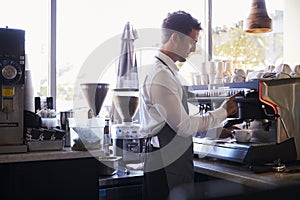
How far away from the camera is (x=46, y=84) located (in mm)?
3439

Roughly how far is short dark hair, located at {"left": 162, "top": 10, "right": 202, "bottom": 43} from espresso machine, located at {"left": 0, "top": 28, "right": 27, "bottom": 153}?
0.76 metres

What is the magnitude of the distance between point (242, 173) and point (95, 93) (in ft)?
3.66

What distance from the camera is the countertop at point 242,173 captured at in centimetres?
178

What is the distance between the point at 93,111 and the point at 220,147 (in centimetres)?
94

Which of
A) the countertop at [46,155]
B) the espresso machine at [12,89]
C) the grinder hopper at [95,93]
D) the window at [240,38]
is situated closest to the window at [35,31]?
the grinder hopper at [95,93]

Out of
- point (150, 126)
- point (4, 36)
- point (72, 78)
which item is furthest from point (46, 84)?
point (150, 126)

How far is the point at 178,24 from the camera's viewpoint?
6.43 feet

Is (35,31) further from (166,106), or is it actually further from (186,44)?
(166,106)

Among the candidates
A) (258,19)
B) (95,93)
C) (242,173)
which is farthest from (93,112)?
(258,19)

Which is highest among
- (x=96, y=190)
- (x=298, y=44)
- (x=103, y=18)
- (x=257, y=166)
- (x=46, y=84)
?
(x=103, y=18)

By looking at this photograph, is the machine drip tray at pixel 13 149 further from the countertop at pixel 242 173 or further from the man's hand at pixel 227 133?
the man's hand at pixel 227 133

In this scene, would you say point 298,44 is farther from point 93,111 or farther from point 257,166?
point 93,111

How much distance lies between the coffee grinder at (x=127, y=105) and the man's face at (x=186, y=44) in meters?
0.89

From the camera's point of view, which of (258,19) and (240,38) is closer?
(258,19)
